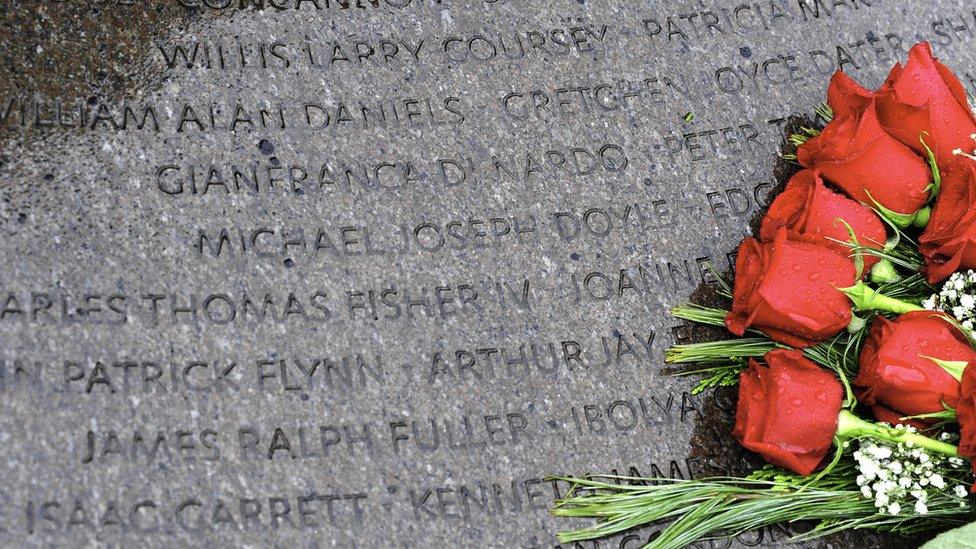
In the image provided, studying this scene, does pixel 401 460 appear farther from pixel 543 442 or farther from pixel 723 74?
pixel 723 74

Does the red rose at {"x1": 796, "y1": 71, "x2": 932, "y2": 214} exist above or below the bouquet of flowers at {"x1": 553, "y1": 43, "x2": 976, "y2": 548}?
above

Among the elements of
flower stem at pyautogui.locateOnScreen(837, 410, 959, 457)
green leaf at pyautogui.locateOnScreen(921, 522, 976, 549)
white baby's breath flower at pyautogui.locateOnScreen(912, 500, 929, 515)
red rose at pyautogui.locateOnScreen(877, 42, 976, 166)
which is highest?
red rose at pyautogui.locateOnScreen(877, 42, 976, 166)

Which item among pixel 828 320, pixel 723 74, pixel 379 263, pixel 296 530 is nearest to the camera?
pixel 296 530

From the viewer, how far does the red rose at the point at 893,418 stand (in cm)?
170

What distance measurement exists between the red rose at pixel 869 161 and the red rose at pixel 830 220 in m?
0.04

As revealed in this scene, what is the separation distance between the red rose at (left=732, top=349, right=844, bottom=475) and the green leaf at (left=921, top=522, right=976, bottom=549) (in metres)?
0.23

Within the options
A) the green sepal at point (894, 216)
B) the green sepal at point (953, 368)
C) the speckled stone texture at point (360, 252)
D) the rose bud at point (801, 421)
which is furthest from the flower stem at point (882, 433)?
the green sepal at point (894, 216)

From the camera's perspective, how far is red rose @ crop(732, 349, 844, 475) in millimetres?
1634

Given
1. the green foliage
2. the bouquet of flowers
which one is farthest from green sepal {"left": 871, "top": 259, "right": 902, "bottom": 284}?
the green foliage

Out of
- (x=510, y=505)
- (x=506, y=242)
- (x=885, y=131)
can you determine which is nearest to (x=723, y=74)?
(x=885, y=131)

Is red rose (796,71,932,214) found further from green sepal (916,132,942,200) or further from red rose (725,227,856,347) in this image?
red rose (725,227,856,347)

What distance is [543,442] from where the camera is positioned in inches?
69.1

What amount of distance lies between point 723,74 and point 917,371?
0.84 m

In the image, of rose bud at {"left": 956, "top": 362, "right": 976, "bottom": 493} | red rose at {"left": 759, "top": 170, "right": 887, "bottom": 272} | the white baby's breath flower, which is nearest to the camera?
rose bud at {"left": 956, "top": 362, "right": 976, "bottom": 493}
